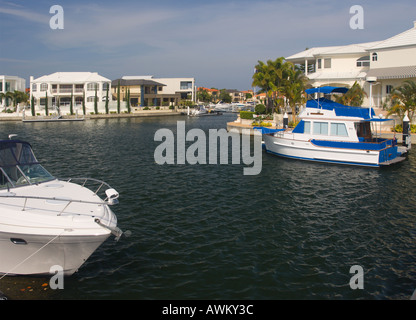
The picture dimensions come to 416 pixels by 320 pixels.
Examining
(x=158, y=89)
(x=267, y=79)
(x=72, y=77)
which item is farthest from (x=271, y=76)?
(x=158, y=89)

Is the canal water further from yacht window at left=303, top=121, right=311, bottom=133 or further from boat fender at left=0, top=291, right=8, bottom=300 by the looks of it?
yacht window at left=303, top=121, right=311, bottom=133

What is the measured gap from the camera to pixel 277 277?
1069 cm

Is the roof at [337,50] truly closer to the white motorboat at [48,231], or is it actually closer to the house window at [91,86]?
the white motorboat at [48,231]

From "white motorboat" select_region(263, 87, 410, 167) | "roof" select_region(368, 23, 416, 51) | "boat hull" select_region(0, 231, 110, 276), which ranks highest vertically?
"roof" select_region(368, 23, 416, 51)

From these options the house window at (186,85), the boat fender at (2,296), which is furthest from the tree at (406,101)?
the house window at (186,85)

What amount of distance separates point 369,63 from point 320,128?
93.3 feet

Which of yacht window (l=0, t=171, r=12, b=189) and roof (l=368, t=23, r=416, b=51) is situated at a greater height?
roof (l=368, t=23, r=416, b=51)

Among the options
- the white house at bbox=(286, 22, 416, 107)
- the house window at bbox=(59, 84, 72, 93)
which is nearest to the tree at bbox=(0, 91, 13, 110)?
the house window at bbox=(59, 84, 72, 93)

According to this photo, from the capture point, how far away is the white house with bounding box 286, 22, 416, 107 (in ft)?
142

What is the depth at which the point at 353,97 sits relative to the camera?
44344 millimetres

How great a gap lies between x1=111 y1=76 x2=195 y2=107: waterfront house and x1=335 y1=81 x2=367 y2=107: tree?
228ft

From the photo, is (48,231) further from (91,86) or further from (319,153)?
(91,86)

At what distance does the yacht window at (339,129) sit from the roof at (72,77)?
266 ft
